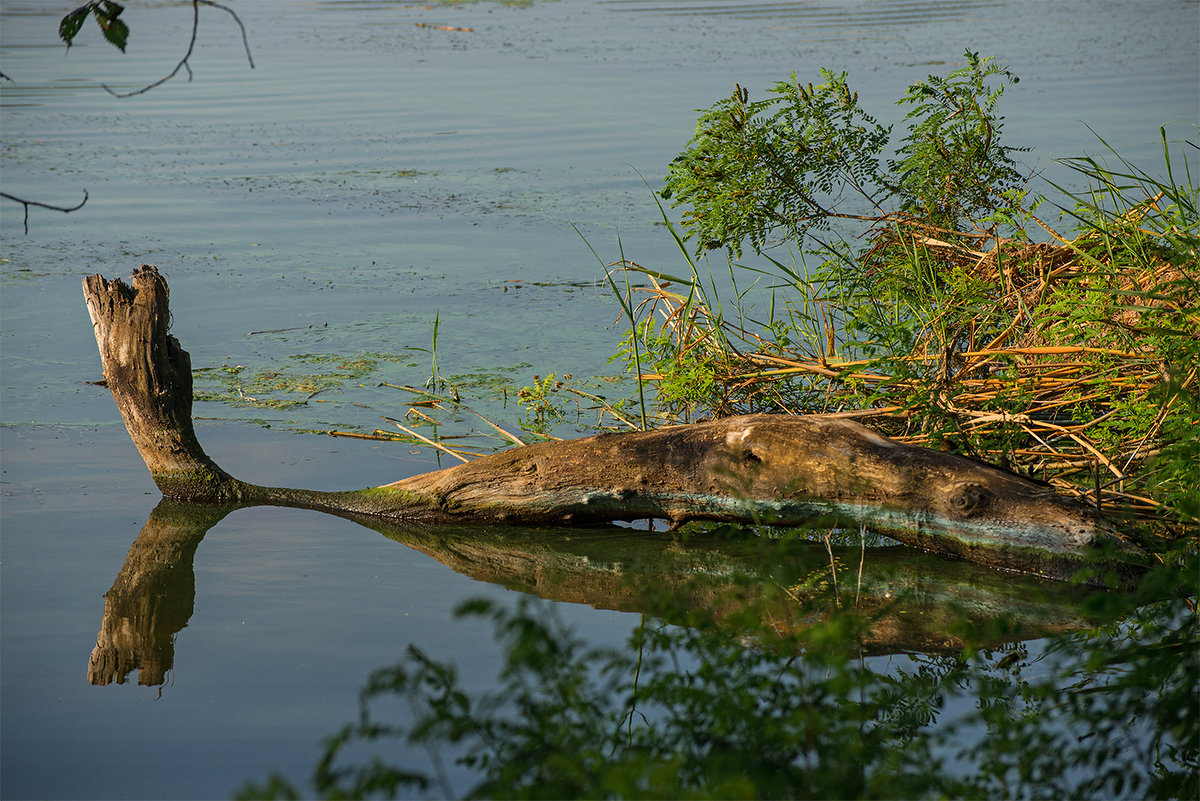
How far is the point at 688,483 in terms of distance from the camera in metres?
4.36

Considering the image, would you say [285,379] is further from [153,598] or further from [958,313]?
[958,313]

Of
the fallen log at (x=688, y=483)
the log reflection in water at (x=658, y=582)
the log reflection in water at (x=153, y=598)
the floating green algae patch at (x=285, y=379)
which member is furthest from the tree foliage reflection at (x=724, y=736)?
the floating green algae patch at (x=285, y=379)

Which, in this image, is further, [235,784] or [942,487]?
[942,487]

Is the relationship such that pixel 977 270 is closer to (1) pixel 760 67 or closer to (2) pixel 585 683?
(2) pixel 585 683

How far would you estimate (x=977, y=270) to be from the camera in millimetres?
5504

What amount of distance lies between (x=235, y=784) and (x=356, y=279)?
537cm

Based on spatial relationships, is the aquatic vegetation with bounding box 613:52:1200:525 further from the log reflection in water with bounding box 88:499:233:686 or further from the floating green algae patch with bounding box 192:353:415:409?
the log reflection in water with bounding box 88:499:233:686

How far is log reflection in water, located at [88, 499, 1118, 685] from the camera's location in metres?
3.78

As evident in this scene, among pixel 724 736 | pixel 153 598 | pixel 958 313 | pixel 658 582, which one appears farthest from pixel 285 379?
pixel 724 736

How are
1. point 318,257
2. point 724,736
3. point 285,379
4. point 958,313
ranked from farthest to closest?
1. point 318,257
2. point 285,379
3. point 958,313
4. point 724,736

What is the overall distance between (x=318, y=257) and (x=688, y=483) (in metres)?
5.02

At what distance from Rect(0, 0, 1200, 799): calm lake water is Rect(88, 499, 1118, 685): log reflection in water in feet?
0.28

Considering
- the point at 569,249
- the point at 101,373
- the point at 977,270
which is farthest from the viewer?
the point at 569,249

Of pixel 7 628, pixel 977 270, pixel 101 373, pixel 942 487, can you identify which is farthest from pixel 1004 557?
pixel 101 373
